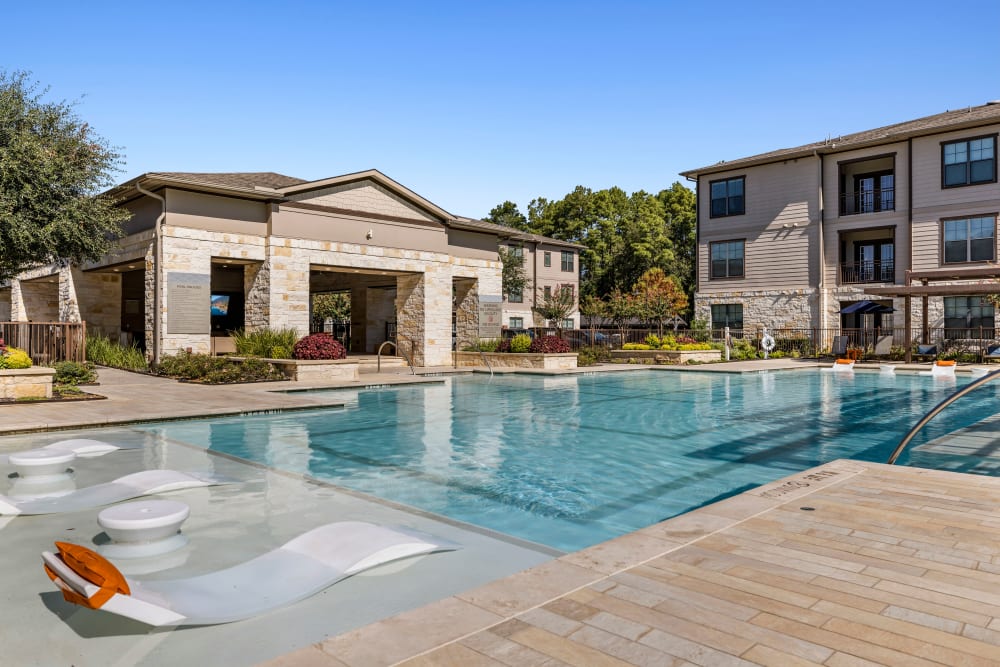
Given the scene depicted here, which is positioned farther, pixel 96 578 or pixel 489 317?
pixel 489 317

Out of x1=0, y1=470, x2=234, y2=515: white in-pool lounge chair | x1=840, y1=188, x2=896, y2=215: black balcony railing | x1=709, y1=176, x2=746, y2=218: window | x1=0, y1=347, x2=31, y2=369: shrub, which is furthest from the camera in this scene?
x1=709, y1=176, x2=746, y2=218: window

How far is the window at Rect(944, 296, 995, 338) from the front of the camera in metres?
A: 25.9

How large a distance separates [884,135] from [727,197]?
7.07m

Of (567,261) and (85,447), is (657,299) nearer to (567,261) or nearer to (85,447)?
(567,261)

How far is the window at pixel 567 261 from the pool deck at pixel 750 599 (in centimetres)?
3789

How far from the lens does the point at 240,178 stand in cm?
2144

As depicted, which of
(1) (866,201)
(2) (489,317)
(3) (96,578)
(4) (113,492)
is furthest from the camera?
(1) (866,201)

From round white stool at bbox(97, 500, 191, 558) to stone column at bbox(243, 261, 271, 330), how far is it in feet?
52.8

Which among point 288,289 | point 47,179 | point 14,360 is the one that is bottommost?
point 14,360

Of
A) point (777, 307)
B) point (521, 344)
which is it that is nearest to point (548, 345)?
point (521, 344)

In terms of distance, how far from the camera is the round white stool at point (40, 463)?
6367mm

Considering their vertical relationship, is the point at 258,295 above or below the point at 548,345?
above

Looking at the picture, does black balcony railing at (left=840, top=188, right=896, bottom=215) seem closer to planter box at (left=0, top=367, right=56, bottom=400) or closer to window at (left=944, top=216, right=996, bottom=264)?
window at (left=944, top=216, right=996, bottom=264)

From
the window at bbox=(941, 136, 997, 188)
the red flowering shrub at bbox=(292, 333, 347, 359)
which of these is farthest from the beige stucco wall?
the red flowering shrub at bbox=(292, 333, 347, 359)
